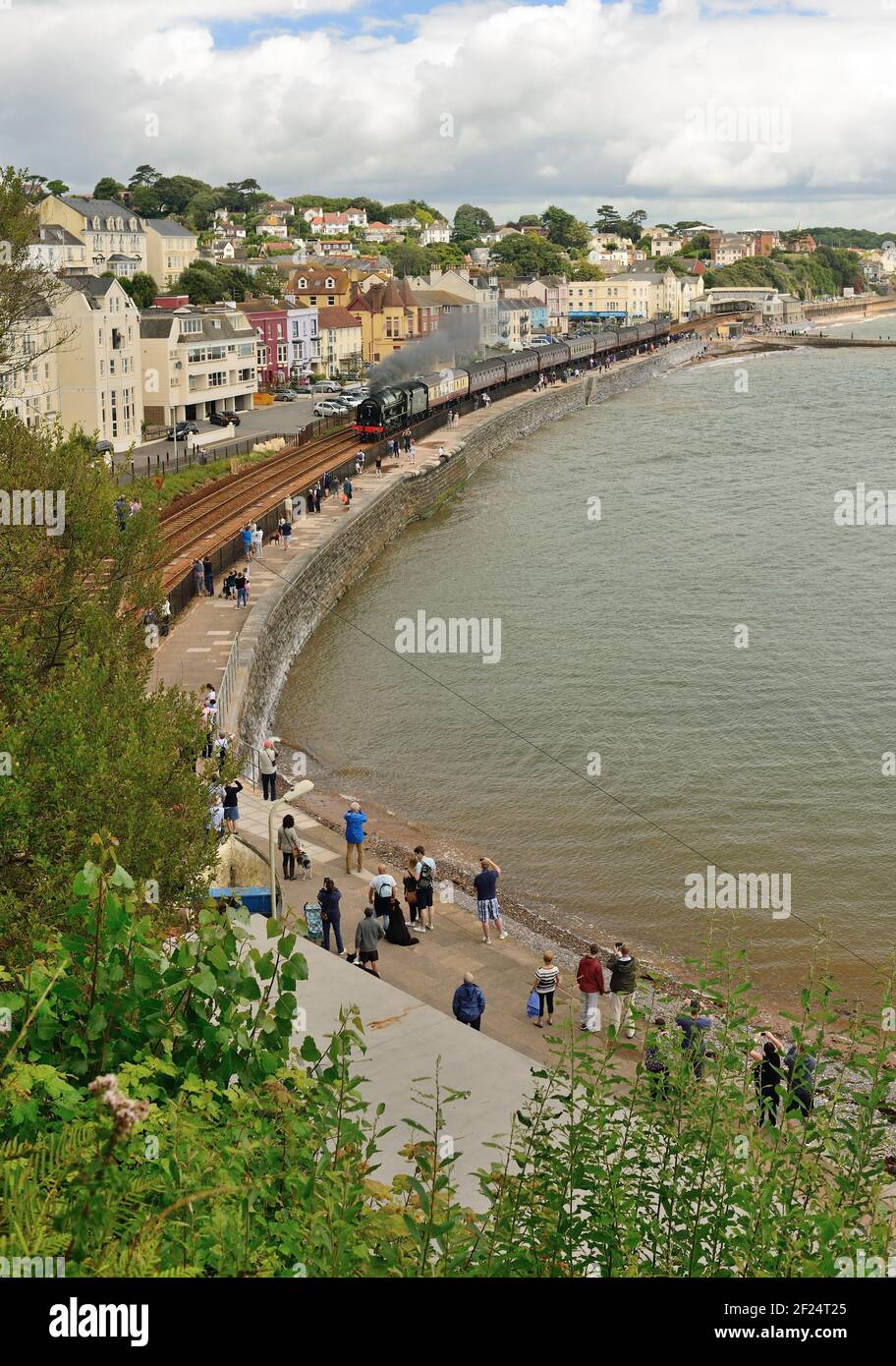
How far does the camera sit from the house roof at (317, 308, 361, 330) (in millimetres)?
88812

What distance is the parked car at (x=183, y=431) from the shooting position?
5259cm

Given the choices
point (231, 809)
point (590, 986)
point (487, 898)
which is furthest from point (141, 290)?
point (590, 986)

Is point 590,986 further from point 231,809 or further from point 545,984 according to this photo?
point 231,809

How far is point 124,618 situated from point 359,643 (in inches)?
718

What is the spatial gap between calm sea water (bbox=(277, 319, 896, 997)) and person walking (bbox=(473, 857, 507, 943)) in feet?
7.96

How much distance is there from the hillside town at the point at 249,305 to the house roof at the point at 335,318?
0.14m

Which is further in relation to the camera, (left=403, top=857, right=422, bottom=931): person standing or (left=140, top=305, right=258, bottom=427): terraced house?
(left=140, top=305, right=258, bottom=427): terraced house

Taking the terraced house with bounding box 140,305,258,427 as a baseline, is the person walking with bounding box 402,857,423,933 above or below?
below

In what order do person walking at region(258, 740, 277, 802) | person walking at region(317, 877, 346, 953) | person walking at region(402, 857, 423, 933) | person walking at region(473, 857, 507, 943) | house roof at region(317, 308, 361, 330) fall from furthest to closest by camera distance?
house roof at region(317, 308, 361, 330) < person walking at region(258, 740, 277, 802) < person walking at region(402, 857, 423, 933) < person walking at region(473, 857, 507, 943) < person walking at region(317, 877, 346, 953)

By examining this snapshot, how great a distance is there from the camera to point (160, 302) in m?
70.7

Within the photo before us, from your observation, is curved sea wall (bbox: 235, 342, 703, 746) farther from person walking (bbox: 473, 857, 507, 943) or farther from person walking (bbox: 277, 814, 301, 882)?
person walking (bbox: 473, 857, 507, 943)

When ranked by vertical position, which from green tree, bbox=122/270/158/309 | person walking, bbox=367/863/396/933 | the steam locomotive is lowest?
person walking, bbox=367/863/396/933

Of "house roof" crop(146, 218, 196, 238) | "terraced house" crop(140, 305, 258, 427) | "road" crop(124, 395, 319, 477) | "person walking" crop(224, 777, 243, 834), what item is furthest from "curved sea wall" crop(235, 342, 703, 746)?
"house roof" crop(146, 218, 196, 238)

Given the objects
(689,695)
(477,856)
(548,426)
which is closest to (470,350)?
(548,426)
